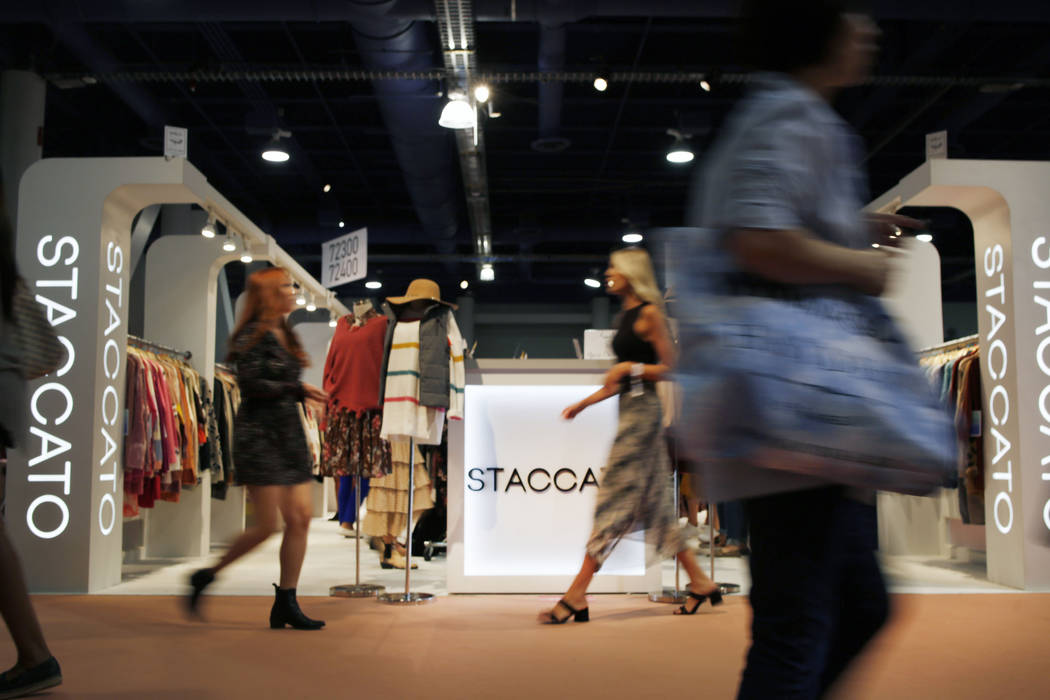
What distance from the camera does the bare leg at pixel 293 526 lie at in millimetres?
3369

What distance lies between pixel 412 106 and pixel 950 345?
16.3 feet

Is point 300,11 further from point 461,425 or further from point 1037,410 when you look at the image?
point 1037,410

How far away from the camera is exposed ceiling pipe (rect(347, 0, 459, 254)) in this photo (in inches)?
265

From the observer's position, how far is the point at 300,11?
639 centimetres

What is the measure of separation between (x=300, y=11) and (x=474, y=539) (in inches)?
158

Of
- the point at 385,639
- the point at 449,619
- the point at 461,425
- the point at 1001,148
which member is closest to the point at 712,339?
the point at 385,639

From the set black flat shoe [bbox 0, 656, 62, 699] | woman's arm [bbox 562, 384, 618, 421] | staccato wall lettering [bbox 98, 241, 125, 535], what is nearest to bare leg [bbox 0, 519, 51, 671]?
black flat shoe [bbox 0, 656, 62, 699]

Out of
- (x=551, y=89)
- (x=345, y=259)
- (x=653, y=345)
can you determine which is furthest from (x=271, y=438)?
(x=551, y=89)

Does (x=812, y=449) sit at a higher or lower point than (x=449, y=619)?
higher

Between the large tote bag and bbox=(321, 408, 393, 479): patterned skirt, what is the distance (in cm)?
358

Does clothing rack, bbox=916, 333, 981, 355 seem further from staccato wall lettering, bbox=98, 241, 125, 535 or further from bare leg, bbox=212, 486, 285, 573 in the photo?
staccato wall lettering, bbox=98, 241, 125, 535

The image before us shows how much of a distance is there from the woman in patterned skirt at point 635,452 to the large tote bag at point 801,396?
2474 millimetres

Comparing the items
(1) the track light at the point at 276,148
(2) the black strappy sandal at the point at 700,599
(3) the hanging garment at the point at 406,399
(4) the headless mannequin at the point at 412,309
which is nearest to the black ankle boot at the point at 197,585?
(3) the hanging garment at the point at 406,399

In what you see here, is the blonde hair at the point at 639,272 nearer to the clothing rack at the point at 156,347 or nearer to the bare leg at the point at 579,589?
the bare leg at the point at 579,589
